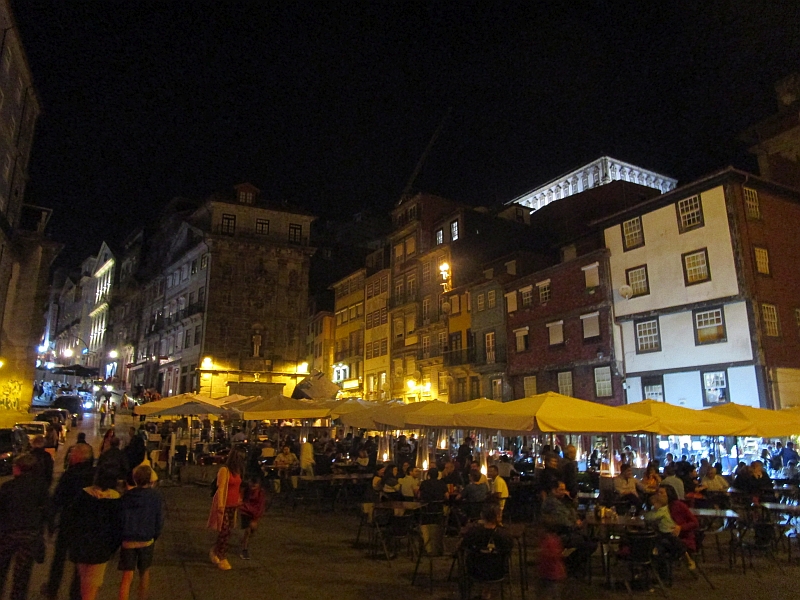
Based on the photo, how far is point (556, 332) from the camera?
107 feet

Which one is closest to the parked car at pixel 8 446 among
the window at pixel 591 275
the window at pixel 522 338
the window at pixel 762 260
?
the window at pixel 522 338

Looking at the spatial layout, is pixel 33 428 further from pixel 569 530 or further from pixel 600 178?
pixel 600 178

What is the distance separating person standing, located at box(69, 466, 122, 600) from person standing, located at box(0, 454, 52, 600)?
816 millimetres

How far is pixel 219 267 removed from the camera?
51125 mm

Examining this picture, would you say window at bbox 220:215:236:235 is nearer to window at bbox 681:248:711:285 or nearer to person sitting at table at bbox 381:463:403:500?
window at bbox 681:248:711:285

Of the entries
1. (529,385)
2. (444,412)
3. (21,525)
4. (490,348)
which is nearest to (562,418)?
(444,412)

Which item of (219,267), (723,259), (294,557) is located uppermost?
(219,267)

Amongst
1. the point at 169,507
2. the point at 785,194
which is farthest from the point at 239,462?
the point at 785,194

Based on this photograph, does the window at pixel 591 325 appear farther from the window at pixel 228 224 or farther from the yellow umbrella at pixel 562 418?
the window at pixel 228 224

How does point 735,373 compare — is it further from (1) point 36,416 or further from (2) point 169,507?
(1) point 36,416

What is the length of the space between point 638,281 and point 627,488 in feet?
60.3

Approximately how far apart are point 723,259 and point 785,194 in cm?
581

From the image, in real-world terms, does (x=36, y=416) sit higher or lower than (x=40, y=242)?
lower

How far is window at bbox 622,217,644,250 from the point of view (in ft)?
94.2
